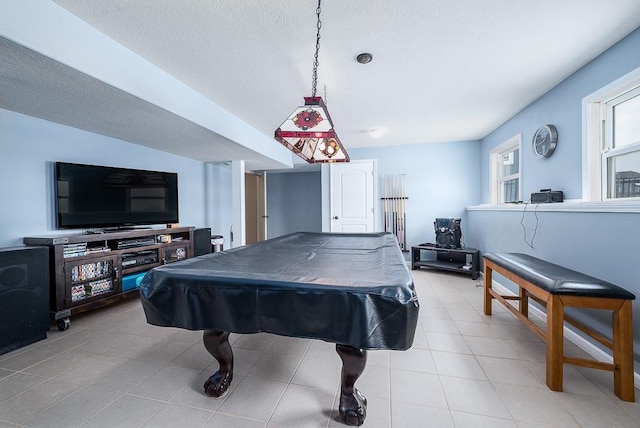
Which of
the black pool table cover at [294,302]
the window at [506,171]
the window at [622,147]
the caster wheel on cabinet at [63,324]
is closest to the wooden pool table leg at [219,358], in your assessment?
the black pool table cover at [294,302]

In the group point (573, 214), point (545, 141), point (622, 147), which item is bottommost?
point (573, 214)

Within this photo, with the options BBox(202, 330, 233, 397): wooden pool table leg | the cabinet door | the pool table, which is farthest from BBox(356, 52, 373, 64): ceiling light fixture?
the cabinet door

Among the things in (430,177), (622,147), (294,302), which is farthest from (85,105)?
(430,177)

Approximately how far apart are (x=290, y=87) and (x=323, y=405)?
2.72m

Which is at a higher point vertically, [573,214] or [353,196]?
[353,196]

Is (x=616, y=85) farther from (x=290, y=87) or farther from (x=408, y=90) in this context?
(x=290, y=87)

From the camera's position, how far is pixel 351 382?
1.29m

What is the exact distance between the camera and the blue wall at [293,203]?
695cm

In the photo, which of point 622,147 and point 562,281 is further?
point 622,147

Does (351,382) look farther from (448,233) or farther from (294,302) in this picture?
(448,233)

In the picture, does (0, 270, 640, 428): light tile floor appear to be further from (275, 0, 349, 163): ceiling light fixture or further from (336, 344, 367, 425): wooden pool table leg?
(275, 0, 349, 163): ceiling light fixture

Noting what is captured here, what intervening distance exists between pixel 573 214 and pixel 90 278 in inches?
180

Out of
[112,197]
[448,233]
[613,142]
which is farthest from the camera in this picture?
[448,233]

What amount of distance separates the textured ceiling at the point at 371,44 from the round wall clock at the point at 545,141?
16.7 inches
